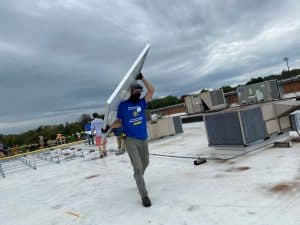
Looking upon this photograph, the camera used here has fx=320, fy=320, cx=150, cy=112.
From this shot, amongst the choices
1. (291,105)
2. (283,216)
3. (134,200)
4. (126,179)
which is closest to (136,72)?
(134,200)

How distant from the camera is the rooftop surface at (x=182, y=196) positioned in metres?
3.60

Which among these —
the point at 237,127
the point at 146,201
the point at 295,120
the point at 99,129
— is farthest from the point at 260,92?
the point at 146,201

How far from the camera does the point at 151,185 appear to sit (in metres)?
5.55

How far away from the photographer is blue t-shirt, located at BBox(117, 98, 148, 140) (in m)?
4.69

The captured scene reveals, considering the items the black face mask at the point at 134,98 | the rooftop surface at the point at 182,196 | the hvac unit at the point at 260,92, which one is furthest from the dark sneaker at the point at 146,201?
the hvac unit at the point at 260,92

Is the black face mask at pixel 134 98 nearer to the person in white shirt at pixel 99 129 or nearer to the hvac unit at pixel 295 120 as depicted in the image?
the hvac unit at pixel 295 120

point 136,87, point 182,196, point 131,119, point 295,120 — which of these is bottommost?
point 182,196

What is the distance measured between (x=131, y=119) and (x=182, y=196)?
1.32m

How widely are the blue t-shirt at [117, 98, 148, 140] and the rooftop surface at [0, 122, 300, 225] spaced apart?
39.0 inches

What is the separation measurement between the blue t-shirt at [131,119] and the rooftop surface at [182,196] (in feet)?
3.25

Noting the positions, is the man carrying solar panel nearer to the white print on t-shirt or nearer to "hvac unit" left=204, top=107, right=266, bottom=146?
the white print on t-shirt

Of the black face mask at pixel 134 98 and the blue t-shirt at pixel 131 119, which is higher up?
the black face mask at pixel 134 98

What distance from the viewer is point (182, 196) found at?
14.9 ft

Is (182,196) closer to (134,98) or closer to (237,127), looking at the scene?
(134,98)
